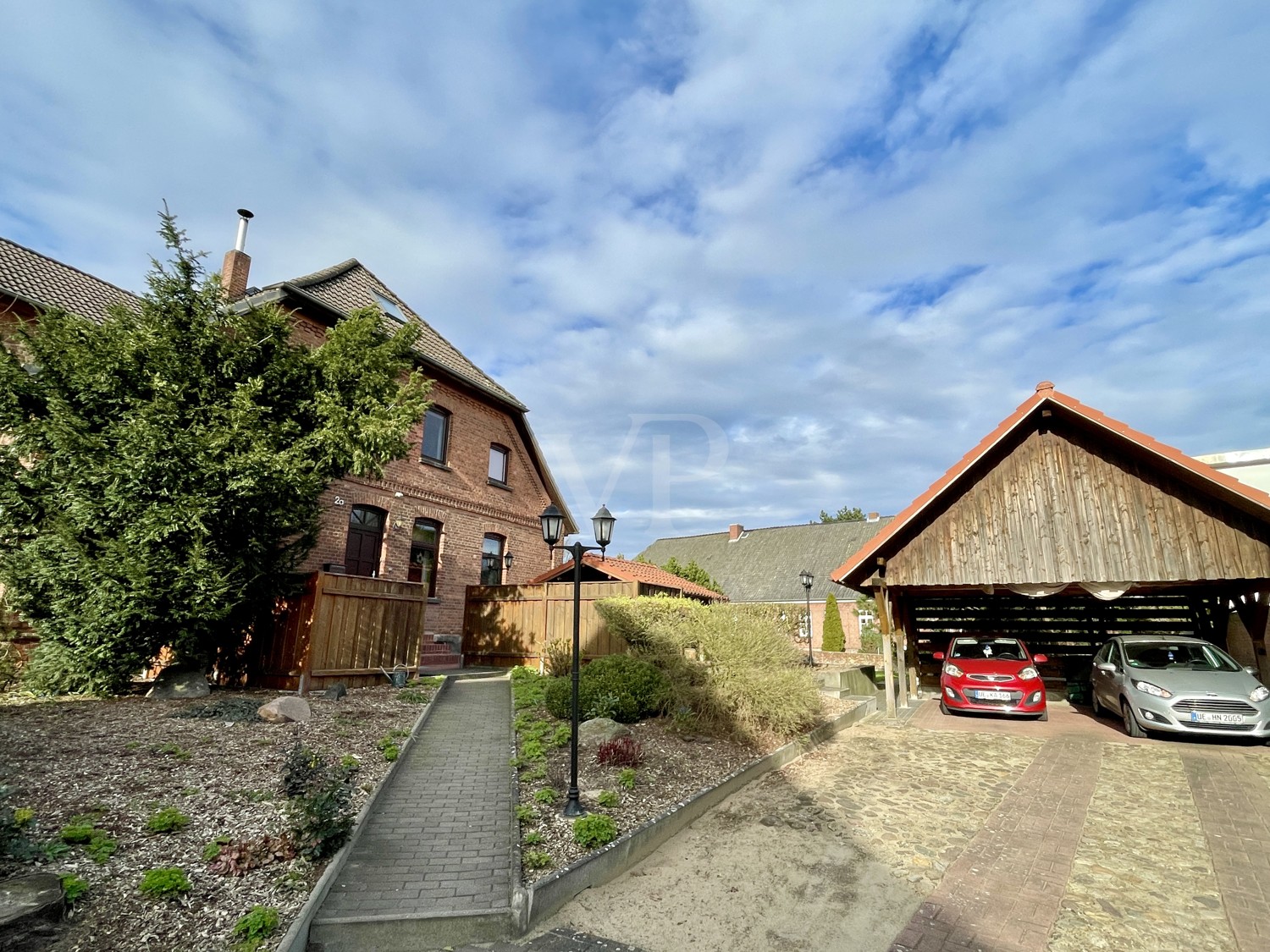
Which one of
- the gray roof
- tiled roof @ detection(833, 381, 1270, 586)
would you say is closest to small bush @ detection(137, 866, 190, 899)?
tiled roof @ detection(833, 381, 1270, 586)

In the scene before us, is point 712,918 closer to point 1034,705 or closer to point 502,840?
point 502,840

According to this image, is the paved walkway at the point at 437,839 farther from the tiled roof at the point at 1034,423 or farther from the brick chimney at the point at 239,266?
the brick chimney at the point at 239,266

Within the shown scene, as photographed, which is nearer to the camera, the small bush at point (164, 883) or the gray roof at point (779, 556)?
the small bush at point (164, 883)

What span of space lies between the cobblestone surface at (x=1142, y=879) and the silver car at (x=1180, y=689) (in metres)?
2.48

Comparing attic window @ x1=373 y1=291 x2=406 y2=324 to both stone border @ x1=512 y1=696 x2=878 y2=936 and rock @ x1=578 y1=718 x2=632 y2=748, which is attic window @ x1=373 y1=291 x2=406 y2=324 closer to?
rock @ x1=578 y1=718 x2=632 y2=748

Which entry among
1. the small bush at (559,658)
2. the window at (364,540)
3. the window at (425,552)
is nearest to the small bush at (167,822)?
the small bush at (559,658)

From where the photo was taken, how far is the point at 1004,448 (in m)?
12.3

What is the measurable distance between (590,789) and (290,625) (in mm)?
6917

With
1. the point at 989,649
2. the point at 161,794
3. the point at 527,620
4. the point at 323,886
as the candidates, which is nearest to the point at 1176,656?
the point at 989,649

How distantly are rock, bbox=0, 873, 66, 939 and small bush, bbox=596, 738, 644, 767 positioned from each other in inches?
204

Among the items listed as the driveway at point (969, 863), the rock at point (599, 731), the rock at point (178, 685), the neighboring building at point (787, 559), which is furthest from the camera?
the neighboring building at point (787, 559)

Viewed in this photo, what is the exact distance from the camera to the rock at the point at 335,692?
34.3 feet

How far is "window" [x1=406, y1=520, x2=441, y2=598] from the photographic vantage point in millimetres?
16109

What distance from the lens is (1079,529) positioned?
11.4 m
